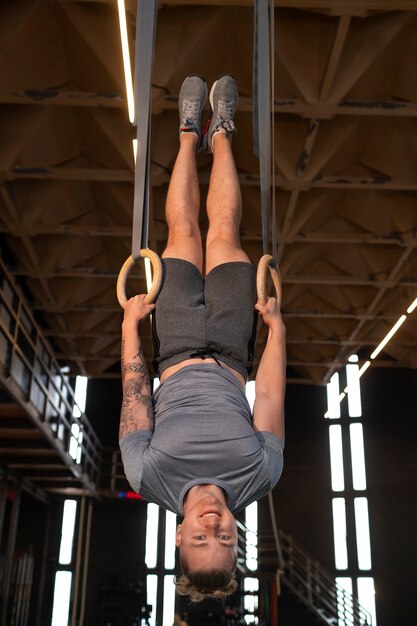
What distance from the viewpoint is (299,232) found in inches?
363

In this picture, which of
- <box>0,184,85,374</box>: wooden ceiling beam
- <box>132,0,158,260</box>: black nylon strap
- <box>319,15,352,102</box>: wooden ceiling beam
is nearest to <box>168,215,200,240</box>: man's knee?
<box>132,0,158,260</box>: black nylon strap

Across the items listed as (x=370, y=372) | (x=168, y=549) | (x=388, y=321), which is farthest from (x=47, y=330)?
(x=370, y=372)

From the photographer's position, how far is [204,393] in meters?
2.64

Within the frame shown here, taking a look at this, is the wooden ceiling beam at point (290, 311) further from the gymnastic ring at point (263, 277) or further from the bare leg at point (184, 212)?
the gymnastic ring at point (263, 277)

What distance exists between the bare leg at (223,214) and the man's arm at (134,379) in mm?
460

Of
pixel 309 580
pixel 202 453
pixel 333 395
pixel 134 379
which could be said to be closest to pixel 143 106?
pixel 134 379

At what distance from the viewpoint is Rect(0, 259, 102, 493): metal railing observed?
8.66 m

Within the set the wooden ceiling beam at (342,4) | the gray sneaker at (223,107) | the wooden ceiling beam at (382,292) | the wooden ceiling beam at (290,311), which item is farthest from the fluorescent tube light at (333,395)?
the gray sneaker at (223,107)

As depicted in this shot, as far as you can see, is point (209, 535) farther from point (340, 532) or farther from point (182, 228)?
point (340, 532)

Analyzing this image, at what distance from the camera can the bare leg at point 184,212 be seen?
314cm

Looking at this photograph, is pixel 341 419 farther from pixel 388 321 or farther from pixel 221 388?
pixel 221 388

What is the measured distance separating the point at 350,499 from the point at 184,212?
13.1 metres

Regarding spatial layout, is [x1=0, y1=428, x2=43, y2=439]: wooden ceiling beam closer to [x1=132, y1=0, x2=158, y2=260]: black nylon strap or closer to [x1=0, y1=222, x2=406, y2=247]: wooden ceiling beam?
[x1=0, y1=222, x2=406, y2=247]: wooden ceiling beam

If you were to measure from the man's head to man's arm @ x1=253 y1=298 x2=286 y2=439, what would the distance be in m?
0.43
